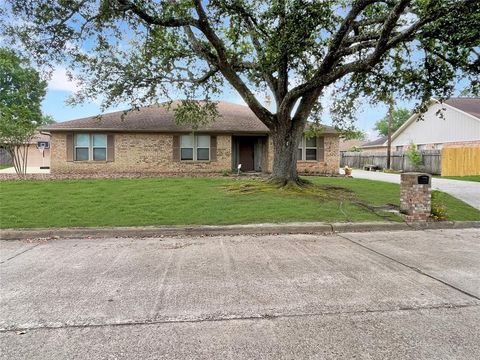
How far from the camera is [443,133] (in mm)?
30438

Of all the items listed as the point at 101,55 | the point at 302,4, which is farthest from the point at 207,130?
the point at 302,4

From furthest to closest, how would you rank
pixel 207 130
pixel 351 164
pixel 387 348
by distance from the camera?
pixel 351 164, pixel 207 130, pixel 387 348

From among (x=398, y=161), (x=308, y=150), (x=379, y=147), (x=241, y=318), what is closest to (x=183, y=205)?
(x=241, y=318)

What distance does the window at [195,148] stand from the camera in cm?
1997

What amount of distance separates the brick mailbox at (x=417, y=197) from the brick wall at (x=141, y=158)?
41.4 ft

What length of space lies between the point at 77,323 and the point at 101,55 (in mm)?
12506

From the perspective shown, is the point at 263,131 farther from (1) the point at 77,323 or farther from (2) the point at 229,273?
(1) the point at 77,323

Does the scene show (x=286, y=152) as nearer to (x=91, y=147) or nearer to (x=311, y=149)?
(x=311, y=149)

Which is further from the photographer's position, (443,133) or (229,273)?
(443,133)

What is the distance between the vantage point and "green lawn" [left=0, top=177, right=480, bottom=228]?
306 inches

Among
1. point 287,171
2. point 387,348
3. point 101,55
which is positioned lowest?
point 387,348

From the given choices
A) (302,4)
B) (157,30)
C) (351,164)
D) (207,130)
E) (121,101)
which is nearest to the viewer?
(302,4)

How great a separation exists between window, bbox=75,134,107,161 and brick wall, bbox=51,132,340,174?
1.13ft

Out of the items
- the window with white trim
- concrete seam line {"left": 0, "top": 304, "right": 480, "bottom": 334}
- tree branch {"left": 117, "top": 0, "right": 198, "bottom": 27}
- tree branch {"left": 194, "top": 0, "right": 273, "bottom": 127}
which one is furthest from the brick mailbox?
the window with white trim
